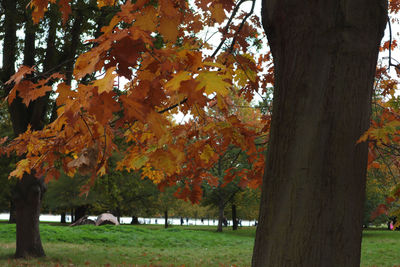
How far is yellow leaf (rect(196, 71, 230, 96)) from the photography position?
1682 mm

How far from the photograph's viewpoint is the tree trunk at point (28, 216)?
380 inches

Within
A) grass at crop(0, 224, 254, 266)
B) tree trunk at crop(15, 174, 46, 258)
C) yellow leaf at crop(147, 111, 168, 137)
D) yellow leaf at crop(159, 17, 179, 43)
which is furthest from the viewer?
grass at crop(0, 224, 254, 266)

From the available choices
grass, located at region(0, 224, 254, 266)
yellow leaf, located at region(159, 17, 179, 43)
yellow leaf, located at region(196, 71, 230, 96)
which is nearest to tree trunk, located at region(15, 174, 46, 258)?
grass, located at region(0, 224, 254, 266)

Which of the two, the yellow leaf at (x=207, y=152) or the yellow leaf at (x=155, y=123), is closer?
the yellow leaf at (x=155, y=123)

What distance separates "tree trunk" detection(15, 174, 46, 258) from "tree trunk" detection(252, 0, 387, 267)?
904 centimetres

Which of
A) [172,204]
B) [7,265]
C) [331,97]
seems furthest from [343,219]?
[172,204]

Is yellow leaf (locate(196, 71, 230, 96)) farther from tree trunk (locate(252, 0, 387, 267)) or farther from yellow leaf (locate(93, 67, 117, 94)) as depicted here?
tree trunk (locate(252, 0, 387, 267))

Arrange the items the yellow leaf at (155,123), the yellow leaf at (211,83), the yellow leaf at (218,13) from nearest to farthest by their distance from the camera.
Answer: the yellow leaf at (211,83), the yellow leaf at (155,123), the yellow leaf at (218,13)

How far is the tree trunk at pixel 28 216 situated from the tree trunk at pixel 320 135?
356 inches

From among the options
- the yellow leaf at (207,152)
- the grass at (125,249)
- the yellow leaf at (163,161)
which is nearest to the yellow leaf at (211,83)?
the yellow leaf at (163,161)

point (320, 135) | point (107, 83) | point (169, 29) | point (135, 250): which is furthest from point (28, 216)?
point (320, 135)

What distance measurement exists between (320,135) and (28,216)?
31.5 ft

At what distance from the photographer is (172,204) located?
38.5 meters

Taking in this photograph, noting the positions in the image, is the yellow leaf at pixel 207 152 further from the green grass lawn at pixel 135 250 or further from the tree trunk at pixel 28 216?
the tree trunk at pixel 28 216
